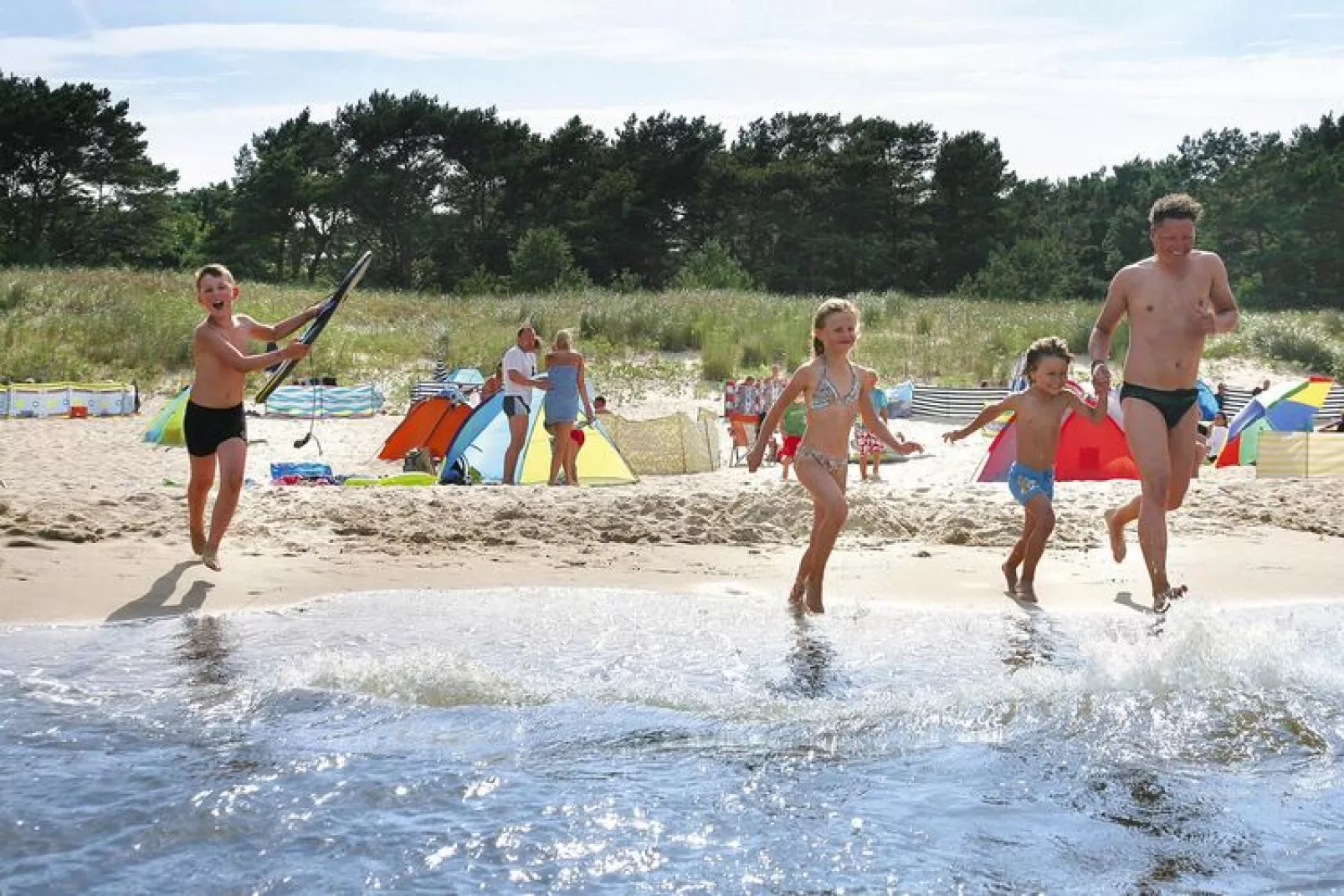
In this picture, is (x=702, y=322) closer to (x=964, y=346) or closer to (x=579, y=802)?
(x=964, y=346)

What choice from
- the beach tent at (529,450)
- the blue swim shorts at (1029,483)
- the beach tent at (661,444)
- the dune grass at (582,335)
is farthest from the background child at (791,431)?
the dune grass at (582,335)

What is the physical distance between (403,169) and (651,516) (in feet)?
186

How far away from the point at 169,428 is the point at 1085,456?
10737mm

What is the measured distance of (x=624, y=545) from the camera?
9023 millimetres

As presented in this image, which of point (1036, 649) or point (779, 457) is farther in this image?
point (779, 457)

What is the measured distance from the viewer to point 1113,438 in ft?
44.2

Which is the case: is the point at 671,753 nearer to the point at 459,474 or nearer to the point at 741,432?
the point at 459,474

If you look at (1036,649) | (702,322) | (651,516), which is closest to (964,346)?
(702,322)

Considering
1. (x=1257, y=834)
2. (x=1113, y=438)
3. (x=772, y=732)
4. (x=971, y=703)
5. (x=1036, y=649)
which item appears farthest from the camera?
(x=1113, y=438)

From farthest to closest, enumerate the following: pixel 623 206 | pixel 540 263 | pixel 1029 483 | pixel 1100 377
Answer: pixel 623 206 < pixel 540 263 < pixel 1029 483 < pixel 1100 377

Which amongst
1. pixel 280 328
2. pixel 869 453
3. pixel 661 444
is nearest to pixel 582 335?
pixel 661 444

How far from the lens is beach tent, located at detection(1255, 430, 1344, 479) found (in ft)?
40.5

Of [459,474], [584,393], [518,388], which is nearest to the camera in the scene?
[584,393]

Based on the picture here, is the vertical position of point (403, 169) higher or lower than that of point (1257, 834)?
higher
